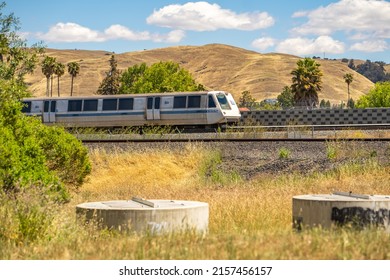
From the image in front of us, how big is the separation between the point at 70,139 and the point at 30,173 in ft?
25.5

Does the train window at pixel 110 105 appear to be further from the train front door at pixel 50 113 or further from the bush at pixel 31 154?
the bush at pixel 31 154

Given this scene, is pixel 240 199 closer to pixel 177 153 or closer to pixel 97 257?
pixel 97 257

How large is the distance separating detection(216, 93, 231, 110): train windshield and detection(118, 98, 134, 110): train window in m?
4.92

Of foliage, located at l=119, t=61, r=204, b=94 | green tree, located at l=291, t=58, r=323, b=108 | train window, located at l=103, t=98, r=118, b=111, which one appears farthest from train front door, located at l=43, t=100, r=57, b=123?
green tree, located at l=291, t=58, r=323, b=108

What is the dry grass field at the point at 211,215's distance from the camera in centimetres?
783

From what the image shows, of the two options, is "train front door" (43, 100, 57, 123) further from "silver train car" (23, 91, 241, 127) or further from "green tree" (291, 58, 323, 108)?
"green tree" (291, 58, 323, 108)

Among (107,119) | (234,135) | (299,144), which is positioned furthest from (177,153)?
(107,119)

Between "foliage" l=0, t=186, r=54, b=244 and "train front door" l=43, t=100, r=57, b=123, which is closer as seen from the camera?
"foliage" l=0, t=186, r=54, b=244

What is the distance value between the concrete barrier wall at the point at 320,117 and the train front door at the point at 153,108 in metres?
6.46

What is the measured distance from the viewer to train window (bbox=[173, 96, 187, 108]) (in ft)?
137

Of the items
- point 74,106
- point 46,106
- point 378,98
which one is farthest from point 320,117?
point 378,98

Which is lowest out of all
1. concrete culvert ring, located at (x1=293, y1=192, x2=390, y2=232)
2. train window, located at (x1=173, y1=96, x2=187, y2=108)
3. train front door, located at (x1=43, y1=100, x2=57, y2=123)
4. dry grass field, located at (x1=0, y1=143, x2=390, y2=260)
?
dry grass field, located at (x1=0, y1=143, x2=390, y2=260)

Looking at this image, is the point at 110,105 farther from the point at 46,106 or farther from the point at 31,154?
the point at 31,154
